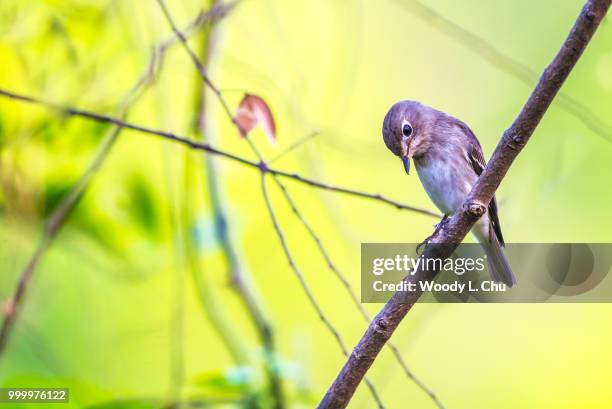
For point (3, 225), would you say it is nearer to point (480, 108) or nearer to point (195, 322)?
point (195, 322)

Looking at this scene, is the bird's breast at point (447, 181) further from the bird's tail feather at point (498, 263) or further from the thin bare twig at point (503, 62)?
the thin bare twig at point (503, 62)

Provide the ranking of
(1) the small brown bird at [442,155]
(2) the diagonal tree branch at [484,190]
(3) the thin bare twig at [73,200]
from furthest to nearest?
(1) the small brown bird at [442,155], (3) the thin bare twig at [73,200], (2) the diagonal tree branch at [484,190]

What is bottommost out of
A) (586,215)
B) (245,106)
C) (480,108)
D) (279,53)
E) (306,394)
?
(306,394)

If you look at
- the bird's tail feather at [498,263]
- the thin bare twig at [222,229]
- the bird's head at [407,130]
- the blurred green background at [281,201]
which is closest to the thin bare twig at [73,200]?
the blurred green background at [281,201]

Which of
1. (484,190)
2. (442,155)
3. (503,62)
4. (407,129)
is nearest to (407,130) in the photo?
(407,129)

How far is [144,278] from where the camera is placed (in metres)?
1.88

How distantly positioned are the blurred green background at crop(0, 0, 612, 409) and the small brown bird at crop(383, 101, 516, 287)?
0.48 ft

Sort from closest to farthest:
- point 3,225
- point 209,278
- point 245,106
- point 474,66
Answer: point 245,106, point 3,225, point 209,278, point 474,66

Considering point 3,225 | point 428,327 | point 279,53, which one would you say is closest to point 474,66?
point 279,53

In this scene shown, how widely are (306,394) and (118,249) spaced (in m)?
0.56

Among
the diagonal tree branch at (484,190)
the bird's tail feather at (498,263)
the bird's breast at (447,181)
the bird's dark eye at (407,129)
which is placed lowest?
the diagonal tree branch at (484,190)

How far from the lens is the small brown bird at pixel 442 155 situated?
1.45 metres

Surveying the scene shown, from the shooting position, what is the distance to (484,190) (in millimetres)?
896

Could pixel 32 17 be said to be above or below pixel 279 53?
below
